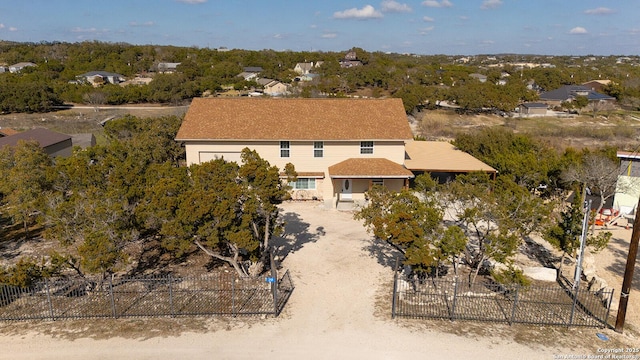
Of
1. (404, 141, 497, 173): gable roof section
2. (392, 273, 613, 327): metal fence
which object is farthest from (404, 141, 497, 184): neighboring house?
(392, 273, 613, 327): metal fence

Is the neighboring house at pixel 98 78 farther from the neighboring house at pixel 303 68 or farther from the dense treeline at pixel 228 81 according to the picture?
the neighboring house at pixel 303 68

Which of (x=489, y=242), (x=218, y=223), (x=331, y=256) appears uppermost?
(x=218, y=223)

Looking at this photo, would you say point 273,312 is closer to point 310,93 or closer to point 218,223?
point 218,223

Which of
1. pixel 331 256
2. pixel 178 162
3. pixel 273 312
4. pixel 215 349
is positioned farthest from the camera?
pixel 178 162

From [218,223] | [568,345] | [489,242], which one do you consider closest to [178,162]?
[218,223]

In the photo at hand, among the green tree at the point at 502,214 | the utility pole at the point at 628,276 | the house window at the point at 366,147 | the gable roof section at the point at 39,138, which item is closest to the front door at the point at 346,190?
the house window at the point at 366,147

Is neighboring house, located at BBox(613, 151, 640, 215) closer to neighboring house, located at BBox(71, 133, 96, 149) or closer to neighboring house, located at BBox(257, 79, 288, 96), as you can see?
neighboring house, located at BBox(71, 133, 96, 149)
